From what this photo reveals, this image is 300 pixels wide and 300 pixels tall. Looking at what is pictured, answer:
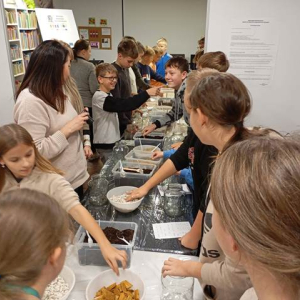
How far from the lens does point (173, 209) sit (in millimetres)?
1604

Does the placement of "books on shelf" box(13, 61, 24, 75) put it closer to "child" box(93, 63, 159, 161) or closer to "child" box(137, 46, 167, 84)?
"child" box(137, 46, 167, 84)

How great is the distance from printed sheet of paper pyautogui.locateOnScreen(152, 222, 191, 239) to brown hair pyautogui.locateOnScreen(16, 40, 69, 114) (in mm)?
862

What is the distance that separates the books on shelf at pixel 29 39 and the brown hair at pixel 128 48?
3.26 m

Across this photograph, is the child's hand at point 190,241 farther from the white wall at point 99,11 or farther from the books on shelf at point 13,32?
the white wall at point 99,11

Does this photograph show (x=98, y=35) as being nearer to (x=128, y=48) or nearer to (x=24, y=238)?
(x=128, y=48)

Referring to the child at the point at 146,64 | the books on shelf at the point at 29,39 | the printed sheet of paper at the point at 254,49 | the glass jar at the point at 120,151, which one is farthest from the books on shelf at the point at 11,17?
the printed sheet of paper at the point at 254,49

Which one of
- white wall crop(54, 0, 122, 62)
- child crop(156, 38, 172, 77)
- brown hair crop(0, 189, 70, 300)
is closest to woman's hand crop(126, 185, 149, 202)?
brown hair crop(0, 189, 70, 300)

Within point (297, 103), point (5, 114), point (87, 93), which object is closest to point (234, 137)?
point (297, 103)

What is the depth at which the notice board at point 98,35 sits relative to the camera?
23.4ft

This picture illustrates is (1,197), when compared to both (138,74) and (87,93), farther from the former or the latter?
(138,74)

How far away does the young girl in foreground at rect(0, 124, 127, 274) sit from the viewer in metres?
1.27

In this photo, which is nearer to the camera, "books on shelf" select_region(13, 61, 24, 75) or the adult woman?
the adult woman

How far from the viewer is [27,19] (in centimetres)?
556

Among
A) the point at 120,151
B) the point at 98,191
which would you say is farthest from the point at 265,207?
the point at 120,151
